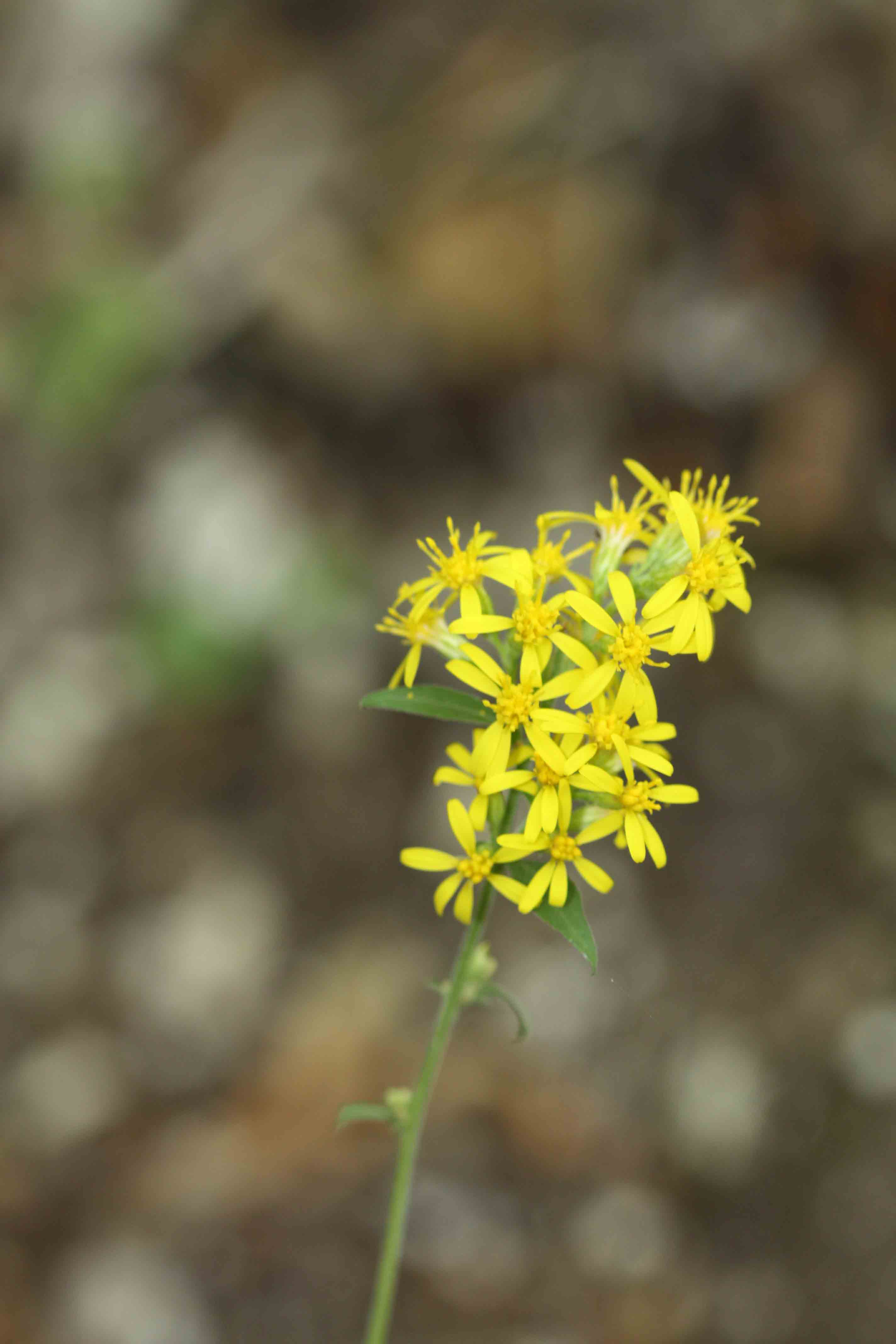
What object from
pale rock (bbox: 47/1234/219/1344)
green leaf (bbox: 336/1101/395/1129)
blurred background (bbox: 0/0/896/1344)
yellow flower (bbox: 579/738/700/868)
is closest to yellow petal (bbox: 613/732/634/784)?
yellow flower (bbox: 579/738/700/868)

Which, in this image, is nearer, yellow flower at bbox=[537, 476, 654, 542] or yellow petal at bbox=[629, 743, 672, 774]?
yellow petal at bbox=[629, 743, 672, 774]

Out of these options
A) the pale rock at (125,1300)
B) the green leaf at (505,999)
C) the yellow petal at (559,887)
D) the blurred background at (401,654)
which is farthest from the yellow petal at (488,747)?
the pale rock at (125,1300)

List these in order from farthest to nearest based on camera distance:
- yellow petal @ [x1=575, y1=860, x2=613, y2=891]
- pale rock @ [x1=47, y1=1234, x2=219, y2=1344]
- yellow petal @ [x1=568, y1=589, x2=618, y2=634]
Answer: pale rock @ [x1=47, y1=1234, x2=219, y2=1344]
yellow petal @ [x1=568, y1=589, x2=618, y2=634]
yellow petal @ [x1=575, y1=860, x2=613, y2=891]

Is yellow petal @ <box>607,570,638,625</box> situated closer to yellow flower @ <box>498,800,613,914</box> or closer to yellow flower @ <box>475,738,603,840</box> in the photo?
yellow flower @ <box>475,738,603,840</box>

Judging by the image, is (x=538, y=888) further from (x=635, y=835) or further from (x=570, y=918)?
(x=635, y=835)

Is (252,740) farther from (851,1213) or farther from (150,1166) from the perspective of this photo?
(851,1213)

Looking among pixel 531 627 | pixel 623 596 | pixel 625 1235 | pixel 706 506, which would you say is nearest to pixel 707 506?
pixel 706 506
